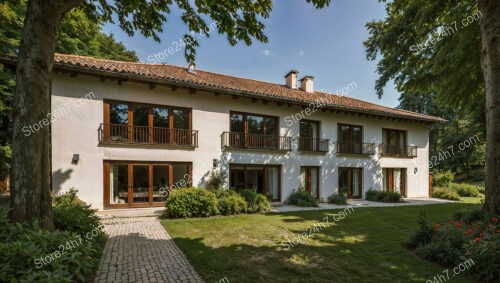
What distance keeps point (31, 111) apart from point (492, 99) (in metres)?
10.00

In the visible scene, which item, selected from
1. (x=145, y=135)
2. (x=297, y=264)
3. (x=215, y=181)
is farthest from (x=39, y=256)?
(x=215, y=181)

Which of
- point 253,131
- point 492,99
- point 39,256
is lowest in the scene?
point 39,256

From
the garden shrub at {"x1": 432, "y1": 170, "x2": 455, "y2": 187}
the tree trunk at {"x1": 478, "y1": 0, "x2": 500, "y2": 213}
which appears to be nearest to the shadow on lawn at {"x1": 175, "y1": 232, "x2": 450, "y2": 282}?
the tree trunk at {"x1": 478, "y1": 0, "x2": 500, "y2": 213}

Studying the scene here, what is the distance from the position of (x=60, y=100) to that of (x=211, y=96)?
250 inches

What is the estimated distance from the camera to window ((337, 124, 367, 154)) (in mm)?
16688

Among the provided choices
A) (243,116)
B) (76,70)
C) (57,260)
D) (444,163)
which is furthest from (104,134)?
(444,163)

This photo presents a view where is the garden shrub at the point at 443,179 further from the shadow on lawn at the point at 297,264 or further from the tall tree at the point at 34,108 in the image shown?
the tall tree at the point at 34,108

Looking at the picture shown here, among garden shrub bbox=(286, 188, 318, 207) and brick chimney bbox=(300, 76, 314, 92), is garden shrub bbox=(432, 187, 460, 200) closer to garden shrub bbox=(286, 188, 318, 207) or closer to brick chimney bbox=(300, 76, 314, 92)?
garden shrub bbox=(286, 188, 318, 207)

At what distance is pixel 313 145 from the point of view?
15742mm

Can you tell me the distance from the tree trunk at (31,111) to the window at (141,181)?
7.08 meters

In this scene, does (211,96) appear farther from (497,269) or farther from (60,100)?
(497,269)

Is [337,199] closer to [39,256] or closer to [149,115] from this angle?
[149,115]

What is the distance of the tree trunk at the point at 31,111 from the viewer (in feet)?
14.0

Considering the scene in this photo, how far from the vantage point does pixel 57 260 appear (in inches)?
136
